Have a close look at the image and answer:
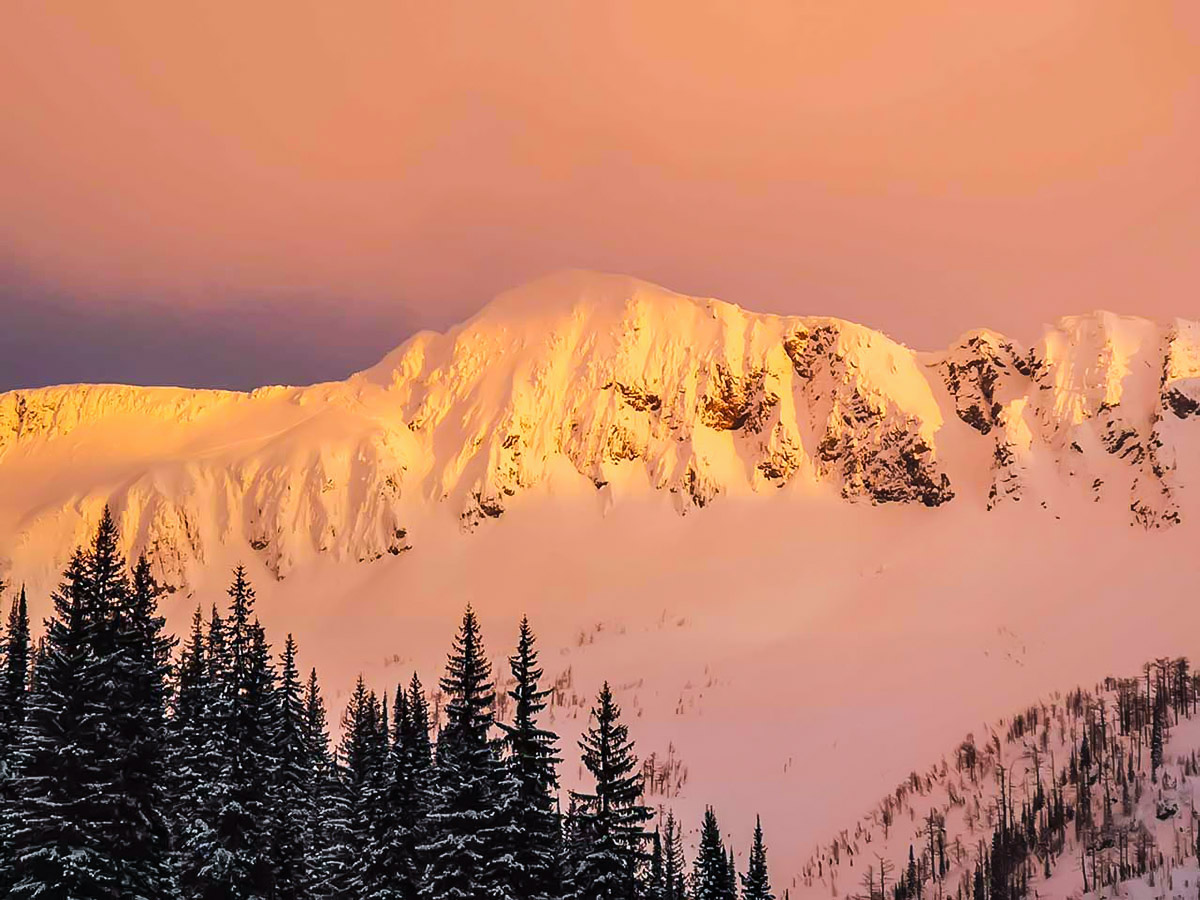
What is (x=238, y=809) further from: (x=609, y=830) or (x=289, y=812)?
(x=609, y=830)

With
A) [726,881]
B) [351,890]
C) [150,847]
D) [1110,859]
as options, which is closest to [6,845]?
[150,847]

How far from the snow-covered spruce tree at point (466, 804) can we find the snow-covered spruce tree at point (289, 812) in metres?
8.71

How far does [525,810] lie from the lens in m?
35.8

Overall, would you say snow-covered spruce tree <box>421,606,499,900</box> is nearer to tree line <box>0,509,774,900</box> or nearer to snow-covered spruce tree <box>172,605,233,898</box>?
tree line <box>0,509,774,900</box>

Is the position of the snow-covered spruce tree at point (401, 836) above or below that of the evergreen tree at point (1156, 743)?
below

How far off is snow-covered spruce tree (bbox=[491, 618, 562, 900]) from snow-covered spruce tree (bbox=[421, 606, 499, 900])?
0.49m

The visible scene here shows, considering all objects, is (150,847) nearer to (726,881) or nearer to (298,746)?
(298,746)

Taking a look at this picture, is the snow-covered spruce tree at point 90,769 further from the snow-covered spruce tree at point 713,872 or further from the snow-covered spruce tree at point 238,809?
the snow-covered spruce tree at point 713,872

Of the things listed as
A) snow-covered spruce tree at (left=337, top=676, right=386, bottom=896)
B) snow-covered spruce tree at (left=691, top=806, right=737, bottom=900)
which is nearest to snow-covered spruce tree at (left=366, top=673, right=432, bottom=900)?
snow-covered spruce tree at (left=337, top=676, right=386, bottom=896)

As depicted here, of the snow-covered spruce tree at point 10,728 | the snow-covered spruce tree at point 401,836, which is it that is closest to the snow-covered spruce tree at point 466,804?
the snow-covered spruce tree at point 401,836

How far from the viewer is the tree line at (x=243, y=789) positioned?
98.2 feet

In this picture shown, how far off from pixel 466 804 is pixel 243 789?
994 cm

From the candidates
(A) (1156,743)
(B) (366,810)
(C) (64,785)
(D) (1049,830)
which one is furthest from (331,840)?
(A) (1156,743)

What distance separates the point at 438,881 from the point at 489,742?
4.48 meters
